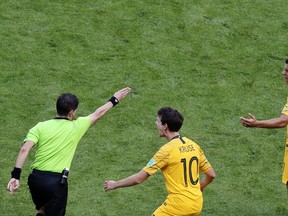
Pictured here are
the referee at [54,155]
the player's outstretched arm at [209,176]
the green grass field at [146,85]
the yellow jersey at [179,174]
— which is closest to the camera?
the yellow jersey at [179,174]

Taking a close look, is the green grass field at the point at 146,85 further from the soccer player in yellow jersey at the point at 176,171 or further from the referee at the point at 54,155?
the soccer player in yellow jersey at the point at 176,171

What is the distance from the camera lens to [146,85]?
48.4 ft

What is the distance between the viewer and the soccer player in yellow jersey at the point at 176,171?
8.52 meters

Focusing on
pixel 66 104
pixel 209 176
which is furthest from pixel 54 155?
pixel 209 176

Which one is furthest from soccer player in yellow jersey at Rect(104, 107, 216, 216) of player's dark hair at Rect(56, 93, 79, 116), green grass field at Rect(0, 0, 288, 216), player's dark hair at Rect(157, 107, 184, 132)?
green grass field at Rect(0, 0, 288, 216)

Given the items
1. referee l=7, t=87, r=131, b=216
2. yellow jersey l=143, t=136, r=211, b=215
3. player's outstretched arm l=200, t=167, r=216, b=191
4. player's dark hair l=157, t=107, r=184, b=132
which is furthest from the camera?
referee l=7, t=87, r=131, b=216

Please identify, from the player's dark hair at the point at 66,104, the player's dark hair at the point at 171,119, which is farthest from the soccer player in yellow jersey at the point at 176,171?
the player's dark hair at the point at 66,104

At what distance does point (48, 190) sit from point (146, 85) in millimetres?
5901

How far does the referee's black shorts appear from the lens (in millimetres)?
9164

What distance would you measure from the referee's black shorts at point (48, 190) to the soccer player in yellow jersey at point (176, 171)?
33.8 inches

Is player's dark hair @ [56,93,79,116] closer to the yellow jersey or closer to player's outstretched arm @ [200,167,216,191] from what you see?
the yellow jersey

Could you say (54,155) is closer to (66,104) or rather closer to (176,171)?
(66,104)

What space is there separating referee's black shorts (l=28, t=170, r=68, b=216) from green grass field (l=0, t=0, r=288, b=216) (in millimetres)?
1754

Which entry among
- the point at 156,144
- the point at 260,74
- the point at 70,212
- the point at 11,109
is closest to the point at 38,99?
the point at 11,109
